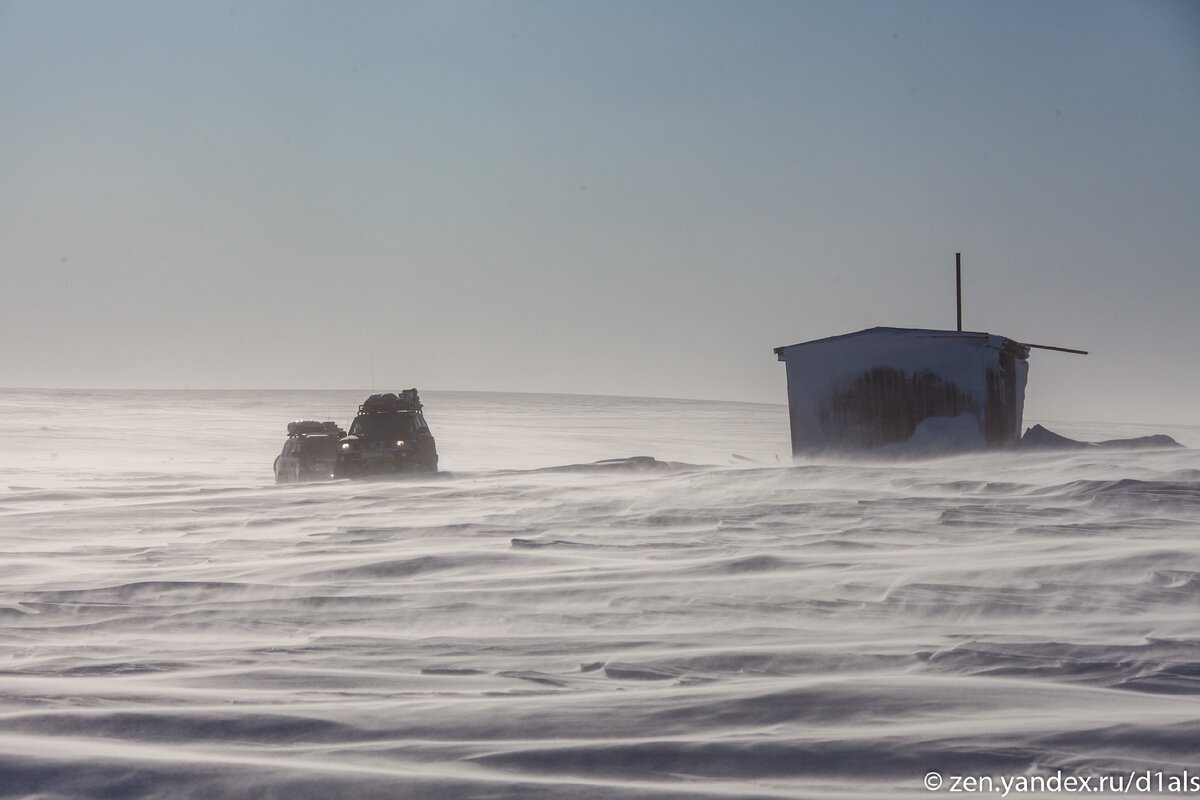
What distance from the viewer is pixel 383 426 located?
73.4 feet

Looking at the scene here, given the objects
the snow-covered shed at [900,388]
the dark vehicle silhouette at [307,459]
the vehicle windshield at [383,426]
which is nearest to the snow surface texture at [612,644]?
the snow-covered shed at [900,388]

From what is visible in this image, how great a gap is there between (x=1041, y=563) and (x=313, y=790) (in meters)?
5.19

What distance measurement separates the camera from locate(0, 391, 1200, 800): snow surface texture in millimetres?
3064

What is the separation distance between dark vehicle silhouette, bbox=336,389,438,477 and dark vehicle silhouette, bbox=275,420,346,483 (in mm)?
485

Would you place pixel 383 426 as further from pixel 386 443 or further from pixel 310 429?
pixel 310 429

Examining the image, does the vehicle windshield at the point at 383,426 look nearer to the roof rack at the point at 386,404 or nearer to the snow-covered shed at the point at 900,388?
the roof rack at the point at 386,404

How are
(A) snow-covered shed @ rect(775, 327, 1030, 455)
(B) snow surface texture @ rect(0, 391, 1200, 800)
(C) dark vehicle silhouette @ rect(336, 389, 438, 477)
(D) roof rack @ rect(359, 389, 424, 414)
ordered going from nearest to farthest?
(B) snow surface texture @ rect(0, 391, 1200, 800)
(A) snow-covered shed @ rect(775, 327, 1030, 455)
(C) dark vehicle silhouette @ rect(336, 389, 438, 477)
(D) roof rack @ rect(359, 389, 424, 414)

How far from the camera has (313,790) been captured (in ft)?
9.25

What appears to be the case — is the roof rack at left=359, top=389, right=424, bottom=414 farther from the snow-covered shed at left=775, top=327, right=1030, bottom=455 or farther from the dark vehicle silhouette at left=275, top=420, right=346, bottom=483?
the snow-covered shed at left=775, top=327, right=1030, bottom=455

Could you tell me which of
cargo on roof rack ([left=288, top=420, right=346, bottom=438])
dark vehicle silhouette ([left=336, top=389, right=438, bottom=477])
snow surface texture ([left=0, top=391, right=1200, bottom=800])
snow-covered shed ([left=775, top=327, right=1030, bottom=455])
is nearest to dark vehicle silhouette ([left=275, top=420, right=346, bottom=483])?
cargo on roof rack ([left=288, top=420, right=346, bottom=438])

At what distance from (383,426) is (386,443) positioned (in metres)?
0.58

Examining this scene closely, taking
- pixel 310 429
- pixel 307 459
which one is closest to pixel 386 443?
pixel 307 459

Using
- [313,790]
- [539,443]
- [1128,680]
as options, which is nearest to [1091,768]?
[1128,680]

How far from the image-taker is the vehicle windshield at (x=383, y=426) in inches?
870
